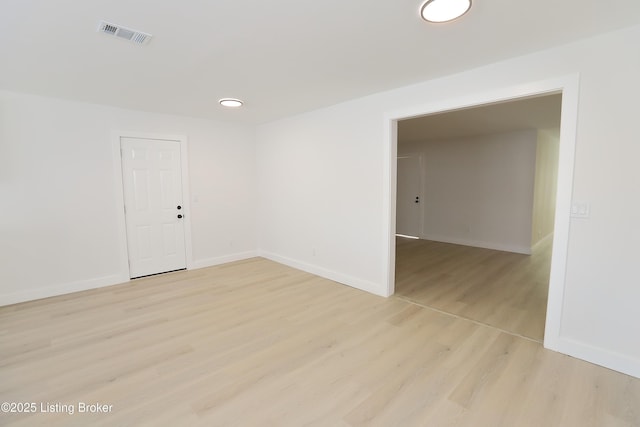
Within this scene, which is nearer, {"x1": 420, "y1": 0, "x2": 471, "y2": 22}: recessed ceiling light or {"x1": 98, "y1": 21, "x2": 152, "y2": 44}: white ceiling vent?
{"x1": 420, "y1": 0, "x2": 471, "y2": 22}: recessed ceiling light

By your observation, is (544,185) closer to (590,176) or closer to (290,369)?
(590,176)

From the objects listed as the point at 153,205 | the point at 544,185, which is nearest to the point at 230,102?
the point at 153,205

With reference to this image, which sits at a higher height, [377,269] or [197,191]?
[197,191]

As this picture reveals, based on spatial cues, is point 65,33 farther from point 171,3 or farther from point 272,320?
point 272,320

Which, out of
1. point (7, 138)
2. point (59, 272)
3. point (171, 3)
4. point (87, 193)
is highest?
point (171, 3)

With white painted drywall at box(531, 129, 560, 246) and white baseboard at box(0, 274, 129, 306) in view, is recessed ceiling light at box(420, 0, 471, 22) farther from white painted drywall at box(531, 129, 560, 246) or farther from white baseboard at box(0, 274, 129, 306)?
white painted drywall at box(531, 129, 560, 246)

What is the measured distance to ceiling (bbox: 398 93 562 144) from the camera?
3.82 m

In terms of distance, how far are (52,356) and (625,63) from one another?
16.3 ft

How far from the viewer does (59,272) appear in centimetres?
374

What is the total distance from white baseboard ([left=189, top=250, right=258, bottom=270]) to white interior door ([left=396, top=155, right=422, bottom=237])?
4262 millimetres

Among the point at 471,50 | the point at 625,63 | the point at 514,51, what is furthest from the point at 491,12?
the point at 625,63

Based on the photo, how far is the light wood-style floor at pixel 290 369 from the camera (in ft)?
5.82

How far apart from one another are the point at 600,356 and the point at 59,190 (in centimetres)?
587

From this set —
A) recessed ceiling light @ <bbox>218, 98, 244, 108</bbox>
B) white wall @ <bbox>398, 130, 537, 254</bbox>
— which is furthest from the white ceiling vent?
white wall @ <bbox>398, 130, 537, 254</bbox>
